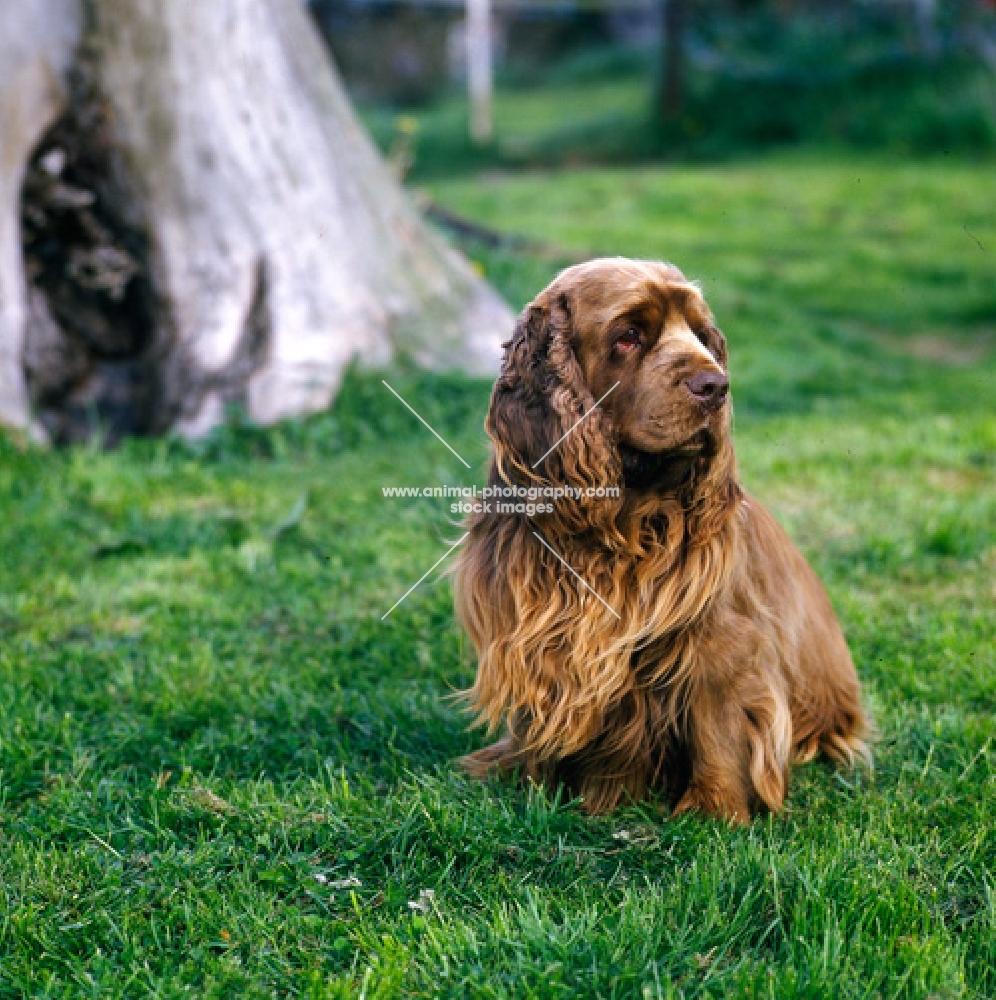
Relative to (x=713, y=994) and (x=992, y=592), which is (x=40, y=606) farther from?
(x=992, y=592)

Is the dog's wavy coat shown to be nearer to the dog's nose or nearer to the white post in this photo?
the dog's nose

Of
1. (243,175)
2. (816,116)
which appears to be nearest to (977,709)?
(243,175)

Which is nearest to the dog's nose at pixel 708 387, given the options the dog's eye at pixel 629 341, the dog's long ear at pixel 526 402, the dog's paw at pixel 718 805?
the dog's eye at pixel 629 341

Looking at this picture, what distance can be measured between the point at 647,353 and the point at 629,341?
0.17 ft

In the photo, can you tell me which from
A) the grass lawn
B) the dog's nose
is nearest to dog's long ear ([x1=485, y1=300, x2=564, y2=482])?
the dog's nose

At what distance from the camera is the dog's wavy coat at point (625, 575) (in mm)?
2920

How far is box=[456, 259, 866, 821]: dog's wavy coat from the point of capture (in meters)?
2.92

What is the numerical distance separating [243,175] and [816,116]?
10.9 m

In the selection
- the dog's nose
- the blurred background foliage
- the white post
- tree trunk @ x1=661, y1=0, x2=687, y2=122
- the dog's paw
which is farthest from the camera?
the white post

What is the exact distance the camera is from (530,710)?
3.12 m

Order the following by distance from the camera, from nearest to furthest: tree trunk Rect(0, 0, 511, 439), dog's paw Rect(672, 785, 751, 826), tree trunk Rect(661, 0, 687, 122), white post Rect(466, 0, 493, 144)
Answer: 1. dog's paw Rect(672, 785, 751, 826)
2. tree trunk Rect(0, 0, 511, 439)
3. tree trunk Rect(661, 0, 687, 122)
4. white post Rect(466, 0, 493, 144)

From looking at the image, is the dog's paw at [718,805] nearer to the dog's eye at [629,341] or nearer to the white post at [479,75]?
the dog's eye at [629,341]

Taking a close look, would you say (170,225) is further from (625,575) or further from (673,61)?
(673,61)

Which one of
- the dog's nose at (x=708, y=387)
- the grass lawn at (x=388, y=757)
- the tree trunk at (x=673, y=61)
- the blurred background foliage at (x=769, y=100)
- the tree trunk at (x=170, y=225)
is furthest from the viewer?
the tree trunk at (x=673, y=61)
